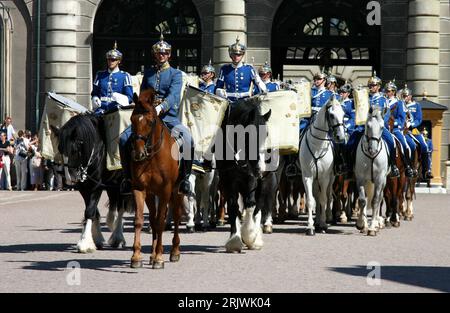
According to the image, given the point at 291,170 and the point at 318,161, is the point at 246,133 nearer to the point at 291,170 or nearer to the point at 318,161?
the point at 318,161

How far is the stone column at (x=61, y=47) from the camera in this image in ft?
124

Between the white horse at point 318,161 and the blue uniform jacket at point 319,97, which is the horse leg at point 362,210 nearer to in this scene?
the white horse at point 318,161

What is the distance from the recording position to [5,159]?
37875 mm

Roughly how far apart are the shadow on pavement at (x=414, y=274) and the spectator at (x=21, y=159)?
23.7 metres

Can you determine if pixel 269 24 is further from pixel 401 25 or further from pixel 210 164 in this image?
pixel 210 164

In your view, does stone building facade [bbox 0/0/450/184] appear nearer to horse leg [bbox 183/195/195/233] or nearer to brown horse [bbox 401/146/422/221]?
brown horse [bbox 401/146/422/221]

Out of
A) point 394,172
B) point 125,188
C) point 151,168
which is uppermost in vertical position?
point 151,168

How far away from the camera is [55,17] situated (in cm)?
3781

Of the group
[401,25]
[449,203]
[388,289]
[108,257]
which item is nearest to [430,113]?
[401,25]

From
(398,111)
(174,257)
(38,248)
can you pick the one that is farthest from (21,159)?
(174,257)

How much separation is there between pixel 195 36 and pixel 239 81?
20.8 m

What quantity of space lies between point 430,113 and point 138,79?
1709cm

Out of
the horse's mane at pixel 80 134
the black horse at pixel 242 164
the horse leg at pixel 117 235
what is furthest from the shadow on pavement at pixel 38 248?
the black horse at pixel 242 164

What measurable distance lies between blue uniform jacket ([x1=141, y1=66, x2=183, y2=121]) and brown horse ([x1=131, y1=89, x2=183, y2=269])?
2.21ft
